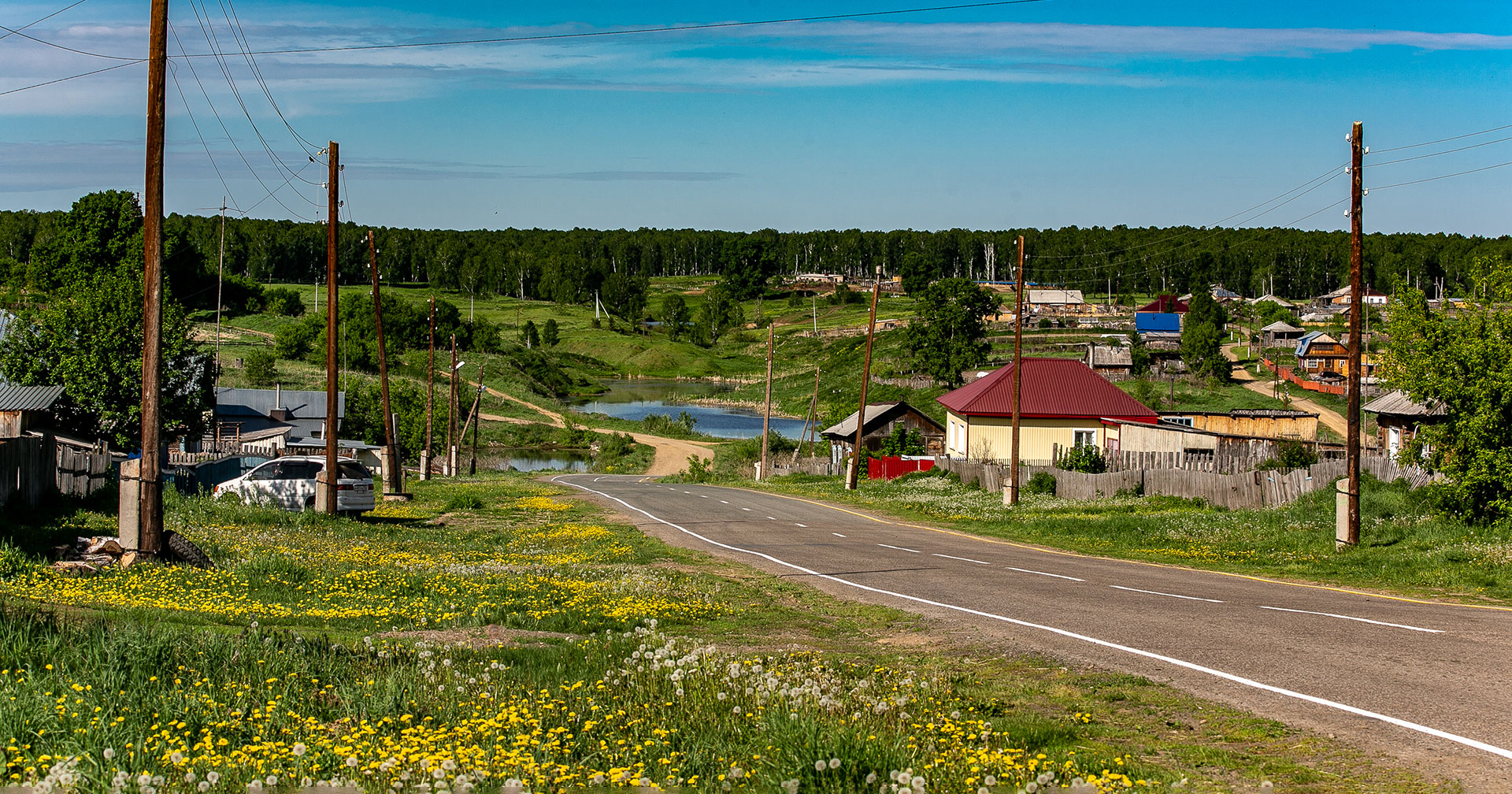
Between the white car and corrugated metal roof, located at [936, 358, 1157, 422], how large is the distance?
31.5 metres

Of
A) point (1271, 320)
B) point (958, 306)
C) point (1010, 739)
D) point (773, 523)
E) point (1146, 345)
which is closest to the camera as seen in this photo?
point (1010, 739)

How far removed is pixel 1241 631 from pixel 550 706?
343 inches

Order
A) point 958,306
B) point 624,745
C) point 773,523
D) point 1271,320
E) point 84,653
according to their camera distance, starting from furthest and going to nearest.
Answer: point 1271,320
point 958,306
point 773,523
point 84,653
point 624,745

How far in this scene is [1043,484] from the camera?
39.3m

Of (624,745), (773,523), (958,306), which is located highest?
(958,306)

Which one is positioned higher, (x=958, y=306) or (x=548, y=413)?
(x=958, y=306)

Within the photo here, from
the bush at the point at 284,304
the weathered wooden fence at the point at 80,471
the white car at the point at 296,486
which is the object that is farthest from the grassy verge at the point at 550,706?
the bush at the point at 284,304

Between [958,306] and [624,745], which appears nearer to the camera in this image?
[624,745]

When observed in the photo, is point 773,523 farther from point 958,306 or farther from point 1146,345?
point 1146,345

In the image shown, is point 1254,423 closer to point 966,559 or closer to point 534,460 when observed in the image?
point 966,559

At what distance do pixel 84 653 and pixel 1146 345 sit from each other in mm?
133575

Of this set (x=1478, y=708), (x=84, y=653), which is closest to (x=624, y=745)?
(x=84, y=653)

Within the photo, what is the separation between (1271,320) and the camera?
148000mm

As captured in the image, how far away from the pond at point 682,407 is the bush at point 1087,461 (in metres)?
51.3
